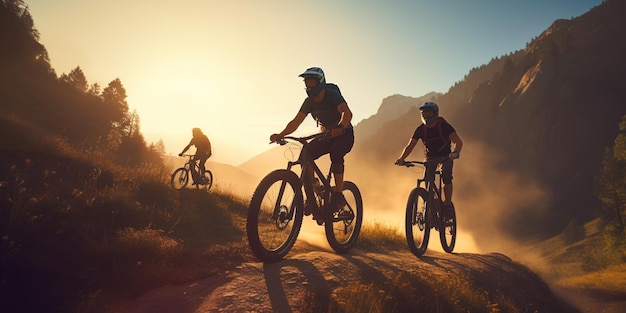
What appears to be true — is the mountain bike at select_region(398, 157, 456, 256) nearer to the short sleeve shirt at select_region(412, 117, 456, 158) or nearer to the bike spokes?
the bike spokes

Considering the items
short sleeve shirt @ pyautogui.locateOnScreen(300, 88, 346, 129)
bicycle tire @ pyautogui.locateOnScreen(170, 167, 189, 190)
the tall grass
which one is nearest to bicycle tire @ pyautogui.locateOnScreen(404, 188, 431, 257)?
short sleeve shirt @ pyautogui.locateOnScreen(300, 88, 346, 129)

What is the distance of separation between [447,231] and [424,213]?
2014 millimetres

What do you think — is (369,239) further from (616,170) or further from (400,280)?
(616,170)

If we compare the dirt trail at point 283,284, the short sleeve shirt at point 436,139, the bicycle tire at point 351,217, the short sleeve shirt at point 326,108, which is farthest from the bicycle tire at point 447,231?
the short sleeve shirt at point 326,108

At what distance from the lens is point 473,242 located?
8619 cm

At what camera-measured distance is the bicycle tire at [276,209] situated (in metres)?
4.37

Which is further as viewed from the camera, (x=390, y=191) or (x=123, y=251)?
(x=390, y=191)

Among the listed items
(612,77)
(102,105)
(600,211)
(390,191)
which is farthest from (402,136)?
(102,105)

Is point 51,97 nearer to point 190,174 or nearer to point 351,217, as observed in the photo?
point 190,174

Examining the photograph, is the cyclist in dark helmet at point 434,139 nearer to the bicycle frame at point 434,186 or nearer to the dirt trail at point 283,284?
the bicycle frame at point 434,186

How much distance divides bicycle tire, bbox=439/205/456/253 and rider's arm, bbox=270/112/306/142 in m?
4.62

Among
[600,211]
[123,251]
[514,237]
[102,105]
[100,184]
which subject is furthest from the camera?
[514,237]

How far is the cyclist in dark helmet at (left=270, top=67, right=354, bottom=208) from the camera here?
5527 mm

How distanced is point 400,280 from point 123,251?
3580 mm
